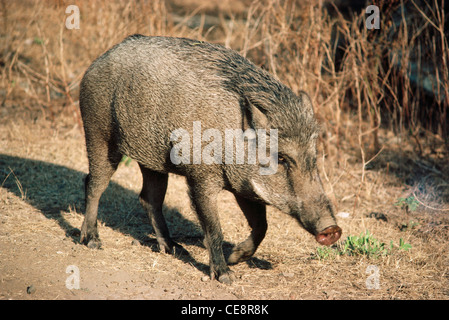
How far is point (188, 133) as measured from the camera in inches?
135

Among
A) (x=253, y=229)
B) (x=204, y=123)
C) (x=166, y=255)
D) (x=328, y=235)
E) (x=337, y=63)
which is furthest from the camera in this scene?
(x=337, y=63)

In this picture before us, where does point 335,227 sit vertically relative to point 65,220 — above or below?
above

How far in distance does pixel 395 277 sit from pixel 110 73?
2547 millimetres

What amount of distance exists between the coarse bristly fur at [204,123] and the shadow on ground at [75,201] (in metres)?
0.31

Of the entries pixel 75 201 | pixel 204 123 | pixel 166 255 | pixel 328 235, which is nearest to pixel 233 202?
pixel 166 255

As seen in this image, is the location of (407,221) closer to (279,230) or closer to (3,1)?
(279,230)

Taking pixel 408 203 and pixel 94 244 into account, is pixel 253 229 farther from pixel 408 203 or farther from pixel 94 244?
pixel 408 203

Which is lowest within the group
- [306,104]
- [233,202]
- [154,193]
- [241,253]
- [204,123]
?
[233,202]

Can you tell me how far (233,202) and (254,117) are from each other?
2.16 meters

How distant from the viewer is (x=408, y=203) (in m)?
4.88

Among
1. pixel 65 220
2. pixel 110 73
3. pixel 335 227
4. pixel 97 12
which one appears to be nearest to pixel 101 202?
pixel 65 220

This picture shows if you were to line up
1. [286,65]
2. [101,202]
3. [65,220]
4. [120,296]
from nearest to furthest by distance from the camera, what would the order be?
[120,296] → [65,220] → [101,202] → [286,65]

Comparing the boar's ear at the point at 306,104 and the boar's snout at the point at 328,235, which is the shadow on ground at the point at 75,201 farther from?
the boar's ear at the point at 306,104

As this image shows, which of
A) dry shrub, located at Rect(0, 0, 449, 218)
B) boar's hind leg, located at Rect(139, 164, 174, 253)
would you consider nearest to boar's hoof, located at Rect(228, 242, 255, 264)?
boar's hind leg, located at Rect(139, 164, 174, 253)
